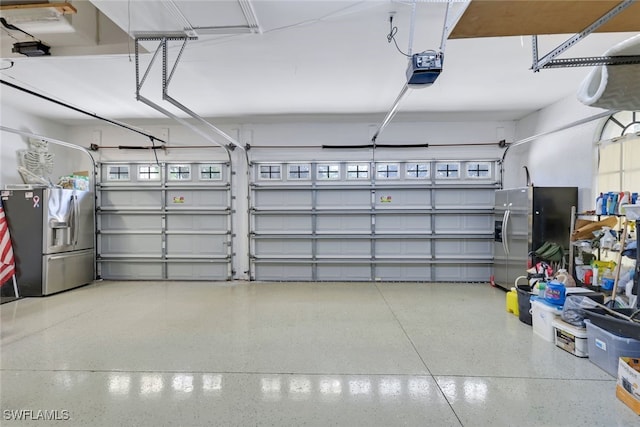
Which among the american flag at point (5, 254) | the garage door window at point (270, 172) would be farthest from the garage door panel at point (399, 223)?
the american flag at point (5, 254)

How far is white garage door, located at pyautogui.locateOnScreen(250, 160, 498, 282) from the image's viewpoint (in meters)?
5.79

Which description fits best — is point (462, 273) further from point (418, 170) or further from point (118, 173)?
point (118, 173)

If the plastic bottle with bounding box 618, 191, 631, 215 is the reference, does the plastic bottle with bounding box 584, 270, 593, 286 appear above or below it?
below

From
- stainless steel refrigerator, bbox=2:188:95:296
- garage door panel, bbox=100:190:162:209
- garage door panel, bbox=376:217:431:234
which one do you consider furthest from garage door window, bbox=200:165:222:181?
garage door panel, bbox=376:217:431:234

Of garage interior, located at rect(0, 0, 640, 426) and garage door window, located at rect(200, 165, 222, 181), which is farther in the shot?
garage door window, located at rect(200, 165, 222, 181)

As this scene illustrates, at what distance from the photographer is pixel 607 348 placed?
2.46 meters

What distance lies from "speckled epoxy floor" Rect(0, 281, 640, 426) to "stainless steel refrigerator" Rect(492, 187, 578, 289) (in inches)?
41.2

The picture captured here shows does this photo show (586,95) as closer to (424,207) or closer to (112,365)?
(424,207)

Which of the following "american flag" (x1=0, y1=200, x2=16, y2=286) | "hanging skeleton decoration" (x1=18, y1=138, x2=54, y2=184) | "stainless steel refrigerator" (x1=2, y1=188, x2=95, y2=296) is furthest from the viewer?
"hanging skeleton decoration" (x1=18, y1=138, x2=54, y2=184)

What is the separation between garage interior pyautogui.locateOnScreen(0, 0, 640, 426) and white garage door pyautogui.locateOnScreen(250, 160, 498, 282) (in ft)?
0.13

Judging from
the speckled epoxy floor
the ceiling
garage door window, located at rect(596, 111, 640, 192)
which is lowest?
the speckled epoxy floor

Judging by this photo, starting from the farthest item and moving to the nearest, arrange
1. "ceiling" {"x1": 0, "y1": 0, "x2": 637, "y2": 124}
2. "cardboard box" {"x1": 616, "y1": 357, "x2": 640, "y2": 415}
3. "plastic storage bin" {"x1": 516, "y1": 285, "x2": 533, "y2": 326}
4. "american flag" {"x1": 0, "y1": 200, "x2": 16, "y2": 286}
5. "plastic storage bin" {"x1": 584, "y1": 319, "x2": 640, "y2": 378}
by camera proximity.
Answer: "american flag" {"x1": 0, "y1": 200, "x2": 16, "y2": 286} → "plastic storage bin" {"x1": 516, "y1": 285, "x2": 533, "y2": 326} → "ceiling" {"x1": 0, "y1": 0, "x2": 637, "y2": 124} → "plastic storage bin" {"x1": 584, "y1": 319, "x2": 640, "y2": 378} → "cardboard box" {"x1": 616, "y1": 357, "x2": 640, "y2": 415}

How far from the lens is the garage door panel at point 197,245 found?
19.7ft

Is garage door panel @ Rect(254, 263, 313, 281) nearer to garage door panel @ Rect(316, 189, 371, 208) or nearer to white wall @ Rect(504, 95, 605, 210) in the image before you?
garage door panel @ Rect(316, 189, 371, 208)
